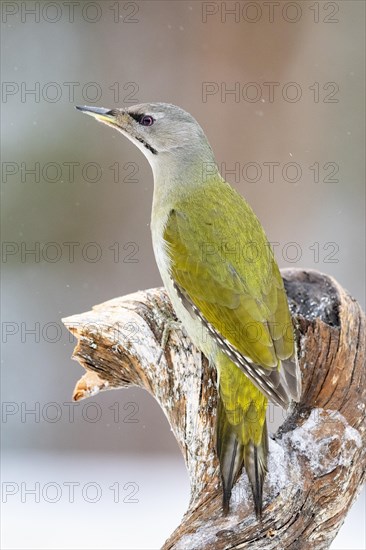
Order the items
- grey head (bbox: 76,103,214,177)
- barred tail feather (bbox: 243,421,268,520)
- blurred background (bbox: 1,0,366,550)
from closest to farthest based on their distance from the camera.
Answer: barred tail feather (bbox: 243,421,268,520)
grey head (bbox: 76,103,214,177)
blurred background (bbox: 1,0,366,550)

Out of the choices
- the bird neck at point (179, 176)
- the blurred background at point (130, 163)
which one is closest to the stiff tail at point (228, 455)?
the bird neck at point (179, 176)

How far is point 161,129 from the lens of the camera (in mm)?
2953

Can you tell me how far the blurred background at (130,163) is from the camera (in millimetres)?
4711

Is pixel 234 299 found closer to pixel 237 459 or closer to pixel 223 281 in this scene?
pixel 223 281

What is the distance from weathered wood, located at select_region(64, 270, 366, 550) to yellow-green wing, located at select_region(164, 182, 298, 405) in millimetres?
236

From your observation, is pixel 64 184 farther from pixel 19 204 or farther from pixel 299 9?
pixel 299 9

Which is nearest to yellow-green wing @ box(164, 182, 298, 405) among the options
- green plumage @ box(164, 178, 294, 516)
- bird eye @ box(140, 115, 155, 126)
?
green plumage @ box(164, 178, 294, 516)

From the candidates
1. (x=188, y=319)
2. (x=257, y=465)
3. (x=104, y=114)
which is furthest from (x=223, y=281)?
(x=104, y=114)

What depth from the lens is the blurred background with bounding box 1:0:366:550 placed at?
15.5 feet

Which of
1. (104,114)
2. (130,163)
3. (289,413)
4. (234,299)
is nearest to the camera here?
(234,299)

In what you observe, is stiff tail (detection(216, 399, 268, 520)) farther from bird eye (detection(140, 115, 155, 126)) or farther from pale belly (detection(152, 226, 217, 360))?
bird eye (detection(140, 115, 155, 126))

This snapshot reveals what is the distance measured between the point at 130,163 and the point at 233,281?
2290mm

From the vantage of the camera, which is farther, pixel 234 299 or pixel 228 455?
pixel 234 299

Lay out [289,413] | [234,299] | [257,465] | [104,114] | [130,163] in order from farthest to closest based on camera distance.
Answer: [130,163], [104,114], [289,413], [234,299], [257,465]
